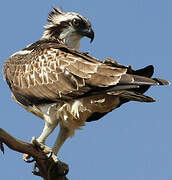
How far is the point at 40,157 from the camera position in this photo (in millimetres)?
8391

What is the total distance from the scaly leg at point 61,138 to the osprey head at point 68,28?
1539 millimetres

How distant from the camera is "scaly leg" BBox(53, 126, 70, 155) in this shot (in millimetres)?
9156

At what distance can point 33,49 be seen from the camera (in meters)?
9.53

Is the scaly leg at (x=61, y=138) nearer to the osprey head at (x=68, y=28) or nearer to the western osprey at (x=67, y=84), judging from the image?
the western osprey at (x=67, y=84)

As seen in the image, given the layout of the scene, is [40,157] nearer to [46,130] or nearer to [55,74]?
[46,130]

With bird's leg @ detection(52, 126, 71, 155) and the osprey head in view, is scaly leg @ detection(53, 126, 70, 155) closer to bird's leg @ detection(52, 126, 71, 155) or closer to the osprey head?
bird's leg @ detection(52, 126, 71, 155)

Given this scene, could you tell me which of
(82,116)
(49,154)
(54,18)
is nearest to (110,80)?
(82,116)

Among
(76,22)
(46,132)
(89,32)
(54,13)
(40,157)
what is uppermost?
(54,13)

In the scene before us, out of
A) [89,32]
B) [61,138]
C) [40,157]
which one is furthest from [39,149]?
[89,32]

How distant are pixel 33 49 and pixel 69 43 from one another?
0.70 meters

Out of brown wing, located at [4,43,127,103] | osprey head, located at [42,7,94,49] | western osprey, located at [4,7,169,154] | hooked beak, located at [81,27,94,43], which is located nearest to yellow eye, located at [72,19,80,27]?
osprey head, located at [42,7,94,49]

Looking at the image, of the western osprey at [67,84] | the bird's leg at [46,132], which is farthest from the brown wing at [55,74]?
the bird's leg at [46,132]

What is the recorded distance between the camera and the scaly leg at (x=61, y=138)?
30.0 ft

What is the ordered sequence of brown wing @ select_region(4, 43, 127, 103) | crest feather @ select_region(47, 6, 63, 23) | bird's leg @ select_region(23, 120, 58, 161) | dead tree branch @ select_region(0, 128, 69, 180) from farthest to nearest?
crest feather @ select_region(47, 6, 63, 23) < bird's leg @ select_region(23, 120, 58, 161) < brown wing @ select_region(4, 43, 127, 103) < dead tree branch @ select_region(0, 128, 69, 180)
